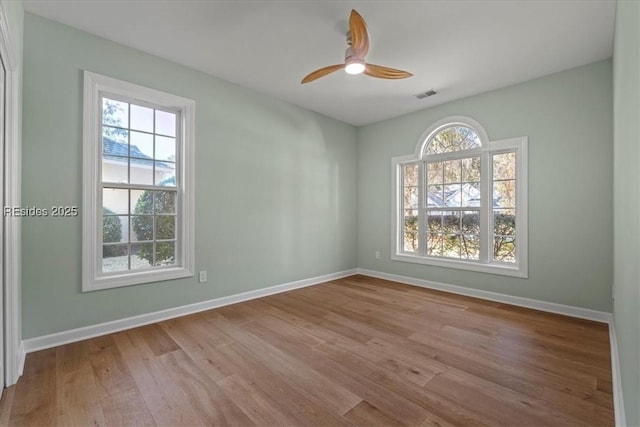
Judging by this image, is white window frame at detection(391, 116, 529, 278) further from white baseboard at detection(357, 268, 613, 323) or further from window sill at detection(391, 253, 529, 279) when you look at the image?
white baseboard at detection(357, 268, 613, 323)

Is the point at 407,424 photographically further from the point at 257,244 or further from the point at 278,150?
the point at 278,150

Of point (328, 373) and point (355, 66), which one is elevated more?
Answer: point (355, 66)

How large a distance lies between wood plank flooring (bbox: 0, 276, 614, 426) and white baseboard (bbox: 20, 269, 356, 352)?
0.10 meters

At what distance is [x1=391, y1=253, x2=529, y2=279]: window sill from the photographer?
356 centimetres

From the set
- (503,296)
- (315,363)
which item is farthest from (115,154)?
(503,296)

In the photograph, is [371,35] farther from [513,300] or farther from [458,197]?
[513,300]

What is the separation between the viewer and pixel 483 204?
3.89 meters

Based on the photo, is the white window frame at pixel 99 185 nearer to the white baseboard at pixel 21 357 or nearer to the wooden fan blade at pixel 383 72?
the white baseboard at pixel 21 357

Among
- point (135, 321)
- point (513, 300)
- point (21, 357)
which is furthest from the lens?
point (513, 300)

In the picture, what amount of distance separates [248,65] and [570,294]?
4296mm

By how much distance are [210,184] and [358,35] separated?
2193 millimetres

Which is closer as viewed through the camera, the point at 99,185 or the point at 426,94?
the point at 99,185

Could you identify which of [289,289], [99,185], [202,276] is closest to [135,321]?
[202,276]

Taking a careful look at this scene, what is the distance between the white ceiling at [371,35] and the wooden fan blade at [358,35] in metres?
0.24
